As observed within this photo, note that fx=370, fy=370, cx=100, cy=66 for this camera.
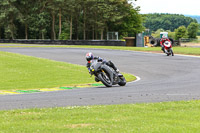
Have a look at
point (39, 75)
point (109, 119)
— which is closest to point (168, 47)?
point (39, 75)

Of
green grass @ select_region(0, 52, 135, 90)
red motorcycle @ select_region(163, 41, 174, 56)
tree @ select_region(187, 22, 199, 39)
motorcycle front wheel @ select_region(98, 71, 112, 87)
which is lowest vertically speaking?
green grass @ select_region(0, 52, 135, 90)

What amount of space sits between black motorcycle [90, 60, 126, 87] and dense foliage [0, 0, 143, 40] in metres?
62.0

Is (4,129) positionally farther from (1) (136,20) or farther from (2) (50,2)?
(1) (136,20)

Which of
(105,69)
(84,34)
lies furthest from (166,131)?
(84,34)

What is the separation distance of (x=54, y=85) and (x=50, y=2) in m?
67.9

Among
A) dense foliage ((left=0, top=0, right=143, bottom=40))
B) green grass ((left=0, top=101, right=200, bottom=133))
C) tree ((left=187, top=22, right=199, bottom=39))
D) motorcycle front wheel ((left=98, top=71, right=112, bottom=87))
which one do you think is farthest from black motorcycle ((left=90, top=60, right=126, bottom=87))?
tree ((left=187, top=22, right=199, bottom=39))

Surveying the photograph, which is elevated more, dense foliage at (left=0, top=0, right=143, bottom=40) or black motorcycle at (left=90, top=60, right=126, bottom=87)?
dense foliage at (left=0, top=0, right=143, bottom=40)

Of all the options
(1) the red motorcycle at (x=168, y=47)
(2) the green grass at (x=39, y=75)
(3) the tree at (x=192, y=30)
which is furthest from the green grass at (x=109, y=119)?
(3) the tree at (x=192, y=30)

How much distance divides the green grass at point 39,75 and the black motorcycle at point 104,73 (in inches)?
117

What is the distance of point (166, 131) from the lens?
22.0ft

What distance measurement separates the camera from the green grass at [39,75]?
62.0ft

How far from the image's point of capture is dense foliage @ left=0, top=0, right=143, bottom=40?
7969 centimetres

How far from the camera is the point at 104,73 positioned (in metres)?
16.3

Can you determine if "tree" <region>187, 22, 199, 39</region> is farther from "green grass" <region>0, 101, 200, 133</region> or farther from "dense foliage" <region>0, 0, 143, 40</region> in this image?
"green grass" <region>0, 101, 200, 133</region>
